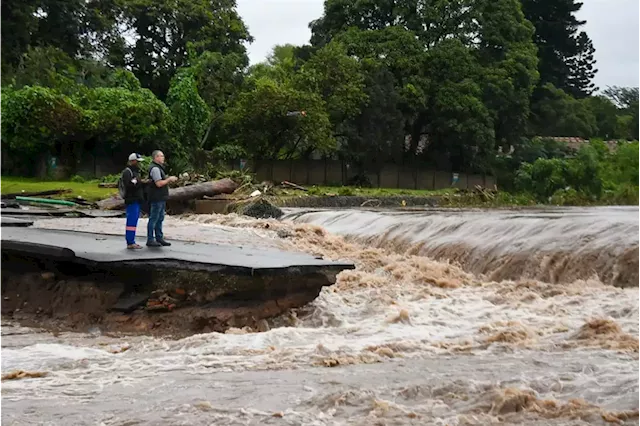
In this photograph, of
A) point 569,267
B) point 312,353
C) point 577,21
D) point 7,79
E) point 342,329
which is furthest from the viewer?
point 577,21

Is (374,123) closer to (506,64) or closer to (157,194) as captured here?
(506,64)

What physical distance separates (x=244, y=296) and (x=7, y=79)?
29.0 m

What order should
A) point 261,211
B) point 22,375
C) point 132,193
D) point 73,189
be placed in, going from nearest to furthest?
point 22,375
point 132,193
point 261,211
point 73,189

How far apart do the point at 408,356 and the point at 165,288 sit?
125 inches

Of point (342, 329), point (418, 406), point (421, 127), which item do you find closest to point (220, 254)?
point (342, 329)

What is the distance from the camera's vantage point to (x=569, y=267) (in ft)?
31.5

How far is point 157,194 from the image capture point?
9047 mm

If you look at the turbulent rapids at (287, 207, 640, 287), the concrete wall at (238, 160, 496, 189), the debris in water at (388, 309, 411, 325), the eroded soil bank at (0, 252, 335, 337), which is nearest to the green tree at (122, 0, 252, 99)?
the concrete wall at (238, 160, 496, 189)

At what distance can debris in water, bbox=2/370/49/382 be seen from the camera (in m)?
5.29

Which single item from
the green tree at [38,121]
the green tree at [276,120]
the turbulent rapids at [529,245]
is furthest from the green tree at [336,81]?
the turbulent rapids at [529,245]

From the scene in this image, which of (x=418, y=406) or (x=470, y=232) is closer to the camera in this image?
(x=418, y=406)

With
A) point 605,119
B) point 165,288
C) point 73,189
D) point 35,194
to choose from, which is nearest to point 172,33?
point 73,189

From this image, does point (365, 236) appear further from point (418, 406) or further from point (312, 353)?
point (418, 406)

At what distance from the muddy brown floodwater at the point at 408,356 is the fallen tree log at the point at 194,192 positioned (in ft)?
36.5
